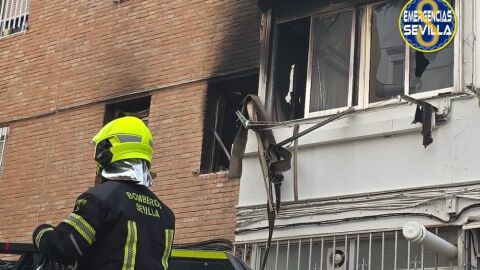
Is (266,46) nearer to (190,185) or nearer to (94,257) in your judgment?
(190,185)

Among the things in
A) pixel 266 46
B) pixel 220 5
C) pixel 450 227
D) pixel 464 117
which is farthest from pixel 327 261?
pixel 220 5

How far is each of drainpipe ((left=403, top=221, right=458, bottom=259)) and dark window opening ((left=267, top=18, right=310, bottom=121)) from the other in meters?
2.53

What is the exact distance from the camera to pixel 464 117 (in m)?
8.48

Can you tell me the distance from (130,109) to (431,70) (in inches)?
186

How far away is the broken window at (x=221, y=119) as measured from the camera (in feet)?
35.9

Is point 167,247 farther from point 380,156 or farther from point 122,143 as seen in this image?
point 380,156

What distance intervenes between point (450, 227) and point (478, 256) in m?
0.38

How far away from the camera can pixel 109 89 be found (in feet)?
39.7

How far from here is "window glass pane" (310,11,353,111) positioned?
9594mm

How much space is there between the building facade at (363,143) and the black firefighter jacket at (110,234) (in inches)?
151

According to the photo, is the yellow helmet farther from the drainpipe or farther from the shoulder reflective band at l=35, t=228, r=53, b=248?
the drainpipe

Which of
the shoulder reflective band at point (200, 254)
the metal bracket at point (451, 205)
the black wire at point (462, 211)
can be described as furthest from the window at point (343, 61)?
the shoulder reflective band at point (200, 254)

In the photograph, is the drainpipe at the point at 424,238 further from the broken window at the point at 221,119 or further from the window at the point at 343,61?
the broken window at the point at 221,119

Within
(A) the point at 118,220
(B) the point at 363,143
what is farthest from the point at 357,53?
(A) the point at 118,220
